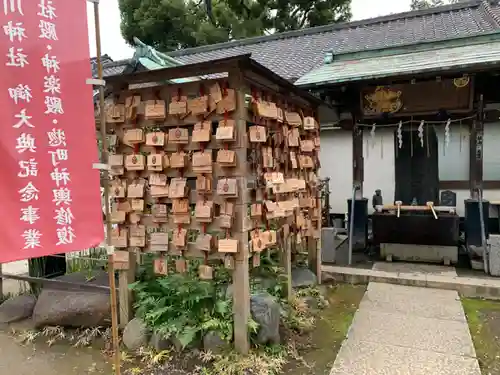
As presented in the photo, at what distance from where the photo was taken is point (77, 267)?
5.94m

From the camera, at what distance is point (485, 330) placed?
4328 millimetres

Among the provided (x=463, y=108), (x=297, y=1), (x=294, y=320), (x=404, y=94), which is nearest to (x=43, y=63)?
(x=294, y=320)

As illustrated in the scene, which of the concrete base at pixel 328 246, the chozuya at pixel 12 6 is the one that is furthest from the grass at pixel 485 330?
the chozuya at pixel 12 6

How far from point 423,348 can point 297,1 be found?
61.5 ft

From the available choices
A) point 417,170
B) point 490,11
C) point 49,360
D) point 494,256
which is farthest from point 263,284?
point 490,11

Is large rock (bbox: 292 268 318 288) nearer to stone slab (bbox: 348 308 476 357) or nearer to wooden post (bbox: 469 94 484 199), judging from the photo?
stone slab (bbox: 348 308 476 357)

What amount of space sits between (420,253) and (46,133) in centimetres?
630

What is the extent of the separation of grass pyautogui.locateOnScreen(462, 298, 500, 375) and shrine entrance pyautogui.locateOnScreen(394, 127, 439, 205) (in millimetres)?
2910

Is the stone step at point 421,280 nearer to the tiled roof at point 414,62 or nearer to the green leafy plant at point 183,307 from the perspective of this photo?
the green leafy plant at point 183,307

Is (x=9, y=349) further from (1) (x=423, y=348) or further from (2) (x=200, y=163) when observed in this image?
(1) (x=423, y=348)

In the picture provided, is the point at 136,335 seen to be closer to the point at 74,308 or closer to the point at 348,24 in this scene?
the point at 74,308

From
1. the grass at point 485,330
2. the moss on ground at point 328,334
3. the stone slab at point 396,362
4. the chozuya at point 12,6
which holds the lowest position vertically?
the grass at point 485,330

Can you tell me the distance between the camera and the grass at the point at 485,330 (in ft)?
11.9

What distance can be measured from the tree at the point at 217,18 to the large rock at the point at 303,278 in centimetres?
1518
